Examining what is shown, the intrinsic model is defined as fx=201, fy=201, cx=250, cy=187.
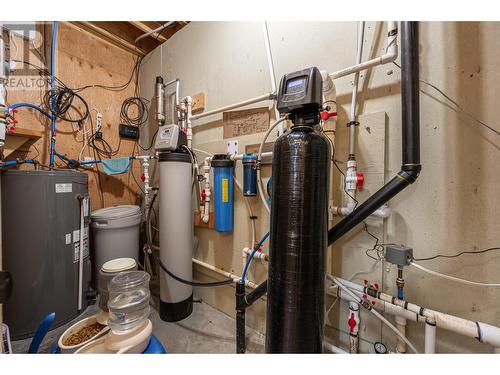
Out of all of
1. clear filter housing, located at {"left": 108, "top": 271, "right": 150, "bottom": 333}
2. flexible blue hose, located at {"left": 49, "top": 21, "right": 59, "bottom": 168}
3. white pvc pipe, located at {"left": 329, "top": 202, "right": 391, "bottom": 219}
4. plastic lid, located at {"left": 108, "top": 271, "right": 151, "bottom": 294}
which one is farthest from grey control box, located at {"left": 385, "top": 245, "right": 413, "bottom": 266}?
flexible blue hose, located at {"left": 49, "top": 21, "right": 59, "bottom": 168}

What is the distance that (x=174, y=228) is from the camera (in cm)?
147

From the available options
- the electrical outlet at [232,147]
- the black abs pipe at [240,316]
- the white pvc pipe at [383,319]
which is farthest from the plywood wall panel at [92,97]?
the white pvc pipe at [383,319]

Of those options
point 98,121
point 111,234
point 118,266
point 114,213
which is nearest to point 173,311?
point 118,266

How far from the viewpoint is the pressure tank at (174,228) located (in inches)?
57.7

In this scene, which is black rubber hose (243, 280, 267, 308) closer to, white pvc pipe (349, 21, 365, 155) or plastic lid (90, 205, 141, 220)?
white pvc pipe (349, 21, 365, 155)

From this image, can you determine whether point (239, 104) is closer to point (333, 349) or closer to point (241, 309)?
point (241, 309)

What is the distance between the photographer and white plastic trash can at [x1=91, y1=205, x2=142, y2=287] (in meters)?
1.66

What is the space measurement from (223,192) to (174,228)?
461 mm

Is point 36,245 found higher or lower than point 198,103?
lower

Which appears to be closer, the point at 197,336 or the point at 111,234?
the point at 197,336

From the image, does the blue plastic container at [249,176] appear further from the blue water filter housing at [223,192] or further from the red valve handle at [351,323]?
the red valve handle at [351,323]

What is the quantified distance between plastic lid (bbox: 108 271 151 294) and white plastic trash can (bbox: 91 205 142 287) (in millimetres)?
839

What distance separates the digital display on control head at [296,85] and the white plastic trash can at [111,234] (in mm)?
1670
